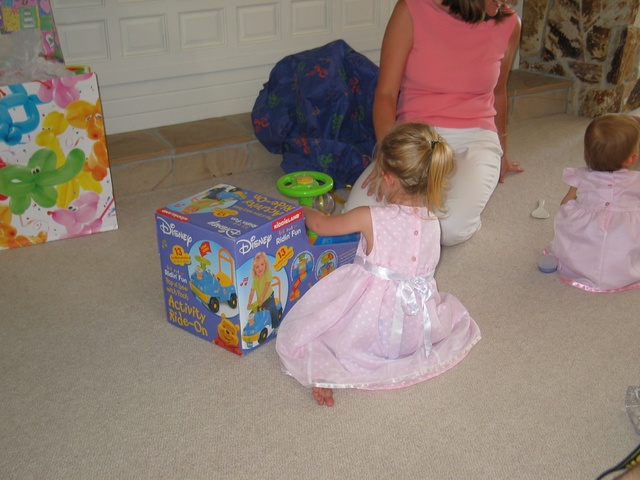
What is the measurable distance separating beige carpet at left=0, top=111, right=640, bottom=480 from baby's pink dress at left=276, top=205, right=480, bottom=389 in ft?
0.16

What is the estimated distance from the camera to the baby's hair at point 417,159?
1.69 m

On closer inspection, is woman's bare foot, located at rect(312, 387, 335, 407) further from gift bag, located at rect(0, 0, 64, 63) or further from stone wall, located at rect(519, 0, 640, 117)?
stone wall, located at rect(519, 0, 640, 117)

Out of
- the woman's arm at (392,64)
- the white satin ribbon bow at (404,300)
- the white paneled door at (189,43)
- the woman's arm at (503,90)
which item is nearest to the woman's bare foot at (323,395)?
the white satin ribbon bow at (404,300)

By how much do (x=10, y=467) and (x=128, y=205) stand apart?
52.7 inches

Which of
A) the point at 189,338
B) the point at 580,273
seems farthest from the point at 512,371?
the point at 189,338

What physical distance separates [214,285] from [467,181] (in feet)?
3.32

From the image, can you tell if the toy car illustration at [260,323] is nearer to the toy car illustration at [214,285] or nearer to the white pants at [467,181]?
the toy car illustration at [214,285]

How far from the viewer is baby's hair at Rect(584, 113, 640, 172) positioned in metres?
2.11

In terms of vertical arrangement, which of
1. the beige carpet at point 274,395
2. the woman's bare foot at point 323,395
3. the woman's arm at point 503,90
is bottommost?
the beige carpet at point 274,395

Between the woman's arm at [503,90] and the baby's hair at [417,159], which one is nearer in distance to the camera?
the baby's hair at [417,159]

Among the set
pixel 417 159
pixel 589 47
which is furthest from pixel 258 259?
pixel 589 47

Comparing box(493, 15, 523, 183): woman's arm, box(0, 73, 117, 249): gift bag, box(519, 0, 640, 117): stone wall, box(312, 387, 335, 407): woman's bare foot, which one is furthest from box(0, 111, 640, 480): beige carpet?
box(519, 0, 640, 117): stone wall

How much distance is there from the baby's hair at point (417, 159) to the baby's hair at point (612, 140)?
630mm

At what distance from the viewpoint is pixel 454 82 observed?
2461 millimetres
